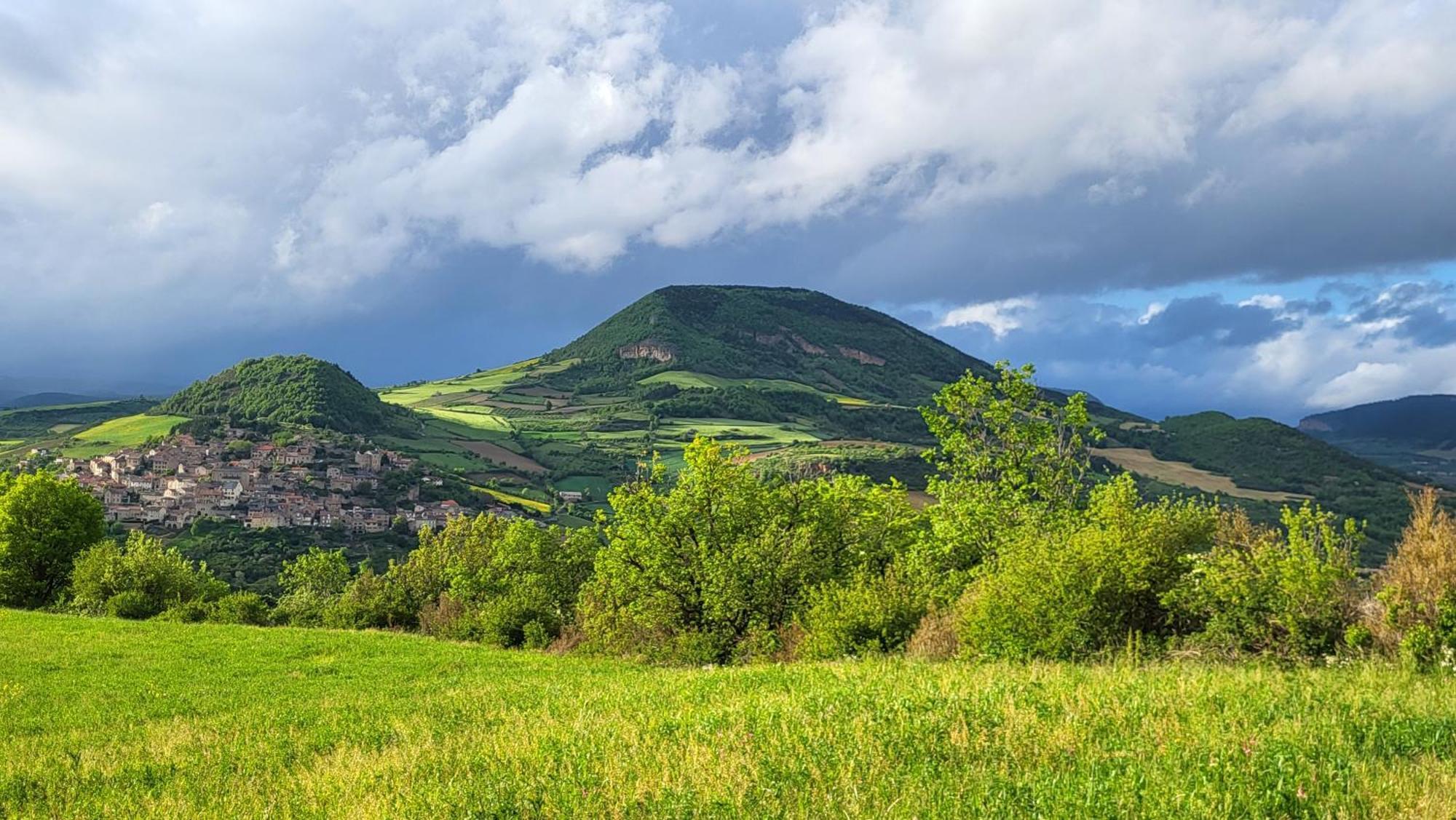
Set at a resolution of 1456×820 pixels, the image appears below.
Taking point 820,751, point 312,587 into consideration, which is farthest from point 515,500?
point 820,751

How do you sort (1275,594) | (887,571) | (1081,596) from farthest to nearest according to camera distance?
(887,571) → (1081,596) → (1275,594)

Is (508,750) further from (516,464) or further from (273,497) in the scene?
(516,464)

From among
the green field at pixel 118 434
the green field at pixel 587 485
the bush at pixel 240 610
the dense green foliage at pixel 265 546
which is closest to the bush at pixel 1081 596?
the bush at pixel 240 610

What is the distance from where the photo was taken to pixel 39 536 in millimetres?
52438

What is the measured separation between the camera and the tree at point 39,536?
5081 centimetres

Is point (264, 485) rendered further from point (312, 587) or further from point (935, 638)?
point (935, 638)

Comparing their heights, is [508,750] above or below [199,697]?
above

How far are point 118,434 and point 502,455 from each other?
280 feet

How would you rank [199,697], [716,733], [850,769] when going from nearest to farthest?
[850,769]
[716,733]
[199,697]

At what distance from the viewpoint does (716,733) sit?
27.0 ft

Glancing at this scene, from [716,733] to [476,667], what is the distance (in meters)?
21.8

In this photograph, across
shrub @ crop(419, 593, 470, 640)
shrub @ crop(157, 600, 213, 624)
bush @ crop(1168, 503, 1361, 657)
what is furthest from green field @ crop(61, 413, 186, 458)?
bush @ crop(1168, 503, 1361, 657)

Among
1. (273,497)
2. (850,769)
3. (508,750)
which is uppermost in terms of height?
(850,769)

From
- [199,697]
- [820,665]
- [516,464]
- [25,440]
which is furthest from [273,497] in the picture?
[820,665]
